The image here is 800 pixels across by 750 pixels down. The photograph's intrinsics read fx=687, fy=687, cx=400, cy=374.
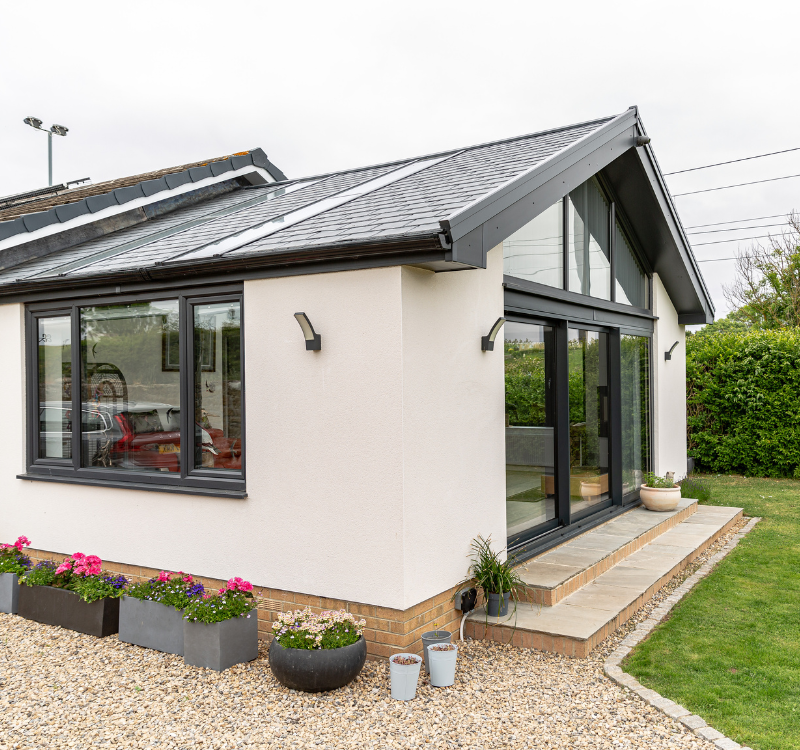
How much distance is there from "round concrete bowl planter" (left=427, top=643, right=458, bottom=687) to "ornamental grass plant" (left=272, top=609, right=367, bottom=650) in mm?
521

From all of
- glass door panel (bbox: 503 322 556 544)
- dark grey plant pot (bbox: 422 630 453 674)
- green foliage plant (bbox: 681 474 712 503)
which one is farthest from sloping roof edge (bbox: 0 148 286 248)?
green foliage plant (bbox: 681 474 712 503)

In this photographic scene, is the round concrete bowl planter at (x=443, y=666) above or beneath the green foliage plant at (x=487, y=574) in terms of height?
beneath

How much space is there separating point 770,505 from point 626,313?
4.36 m

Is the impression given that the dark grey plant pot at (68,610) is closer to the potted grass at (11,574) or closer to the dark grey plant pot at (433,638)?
the potted grass at (11,574)

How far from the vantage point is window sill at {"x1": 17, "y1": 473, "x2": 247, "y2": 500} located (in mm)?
5504

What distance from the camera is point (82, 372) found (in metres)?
6.70

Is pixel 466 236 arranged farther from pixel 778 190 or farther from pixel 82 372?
pixel 778 190

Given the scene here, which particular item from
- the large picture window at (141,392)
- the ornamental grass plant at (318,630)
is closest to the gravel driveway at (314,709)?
the ornamental grass plant at (318,630)

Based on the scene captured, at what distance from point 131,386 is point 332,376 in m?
2.45

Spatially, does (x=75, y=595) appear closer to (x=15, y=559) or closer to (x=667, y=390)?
(x=15, y=559)

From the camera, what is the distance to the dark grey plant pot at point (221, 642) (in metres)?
4.86

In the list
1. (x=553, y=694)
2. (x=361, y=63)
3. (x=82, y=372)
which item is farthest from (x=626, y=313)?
(x=361, y=63)

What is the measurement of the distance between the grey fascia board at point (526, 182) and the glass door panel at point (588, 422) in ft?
6.97

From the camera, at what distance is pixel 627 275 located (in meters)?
9.77
